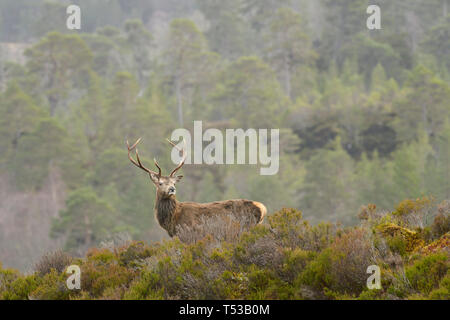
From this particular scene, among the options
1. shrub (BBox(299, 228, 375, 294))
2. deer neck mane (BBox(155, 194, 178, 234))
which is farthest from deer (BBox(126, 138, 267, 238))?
shrub (BBox(299, 228, 375, 294))

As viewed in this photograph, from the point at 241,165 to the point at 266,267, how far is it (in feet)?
104

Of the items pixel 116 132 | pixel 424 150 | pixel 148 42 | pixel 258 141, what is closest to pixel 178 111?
pixel 116 132

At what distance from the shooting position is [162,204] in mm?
8328

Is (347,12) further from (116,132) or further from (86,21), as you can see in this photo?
(86,21)

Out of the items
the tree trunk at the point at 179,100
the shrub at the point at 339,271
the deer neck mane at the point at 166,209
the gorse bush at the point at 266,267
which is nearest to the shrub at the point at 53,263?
the gorse bush at the point at 266,267

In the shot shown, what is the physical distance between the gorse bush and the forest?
21 millimetres

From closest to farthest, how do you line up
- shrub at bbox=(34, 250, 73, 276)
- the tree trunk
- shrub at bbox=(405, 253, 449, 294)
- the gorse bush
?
1. shrub at bbox=(405, 253, 449, 294)
2. the gorse bush
3. shrub at bbox=(34, 250, 73, 276)
4. the tree trunk

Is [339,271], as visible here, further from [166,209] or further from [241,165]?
[241,165]

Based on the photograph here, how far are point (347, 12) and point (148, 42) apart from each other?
71.2ft

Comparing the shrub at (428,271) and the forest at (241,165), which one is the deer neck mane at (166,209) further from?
the shrub at (428,271)

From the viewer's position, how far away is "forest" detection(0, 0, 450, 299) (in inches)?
238

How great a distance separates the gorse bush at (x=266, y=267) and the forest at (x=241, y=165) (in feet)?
0.07

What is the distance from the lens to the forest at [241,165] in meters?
6.04

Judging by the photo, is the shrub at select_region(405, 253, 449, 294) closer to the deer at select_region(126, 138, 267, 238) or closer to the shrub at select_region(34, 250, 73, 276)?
the deer at select_region(126, 138, 267, 238)
